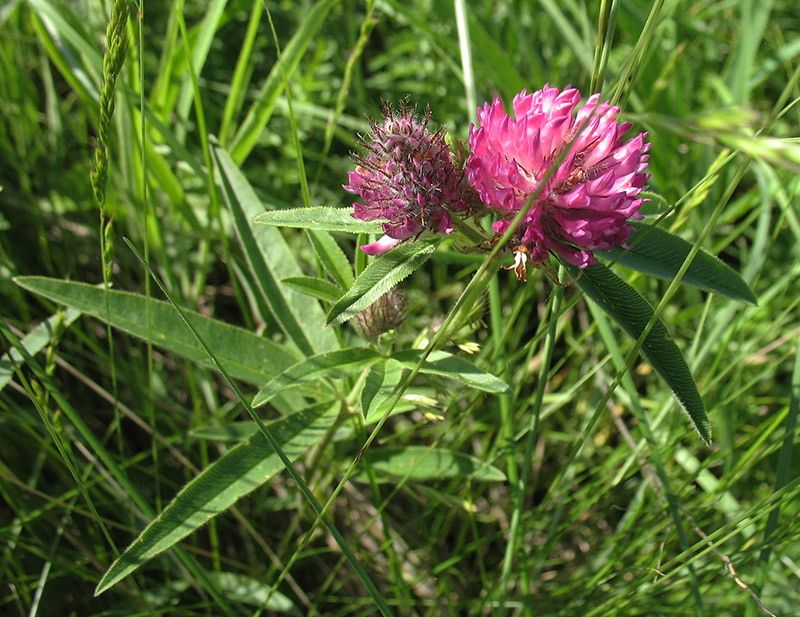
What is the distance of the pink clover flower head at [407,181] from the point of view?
1.25m

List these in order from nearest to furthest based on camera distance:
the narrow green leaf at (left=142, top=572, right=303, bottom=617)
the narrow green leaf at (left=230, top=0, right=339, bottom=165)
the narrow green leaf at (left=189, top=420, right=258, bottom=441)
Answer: the narrow green leaf at (left=189, top=420, right=258, bottom=441) < the narrow green leaf at (left=142, top=572, right=303, bottom=617) < the narrow green leaf at (left=230, top=0, right=339, bottom=165)

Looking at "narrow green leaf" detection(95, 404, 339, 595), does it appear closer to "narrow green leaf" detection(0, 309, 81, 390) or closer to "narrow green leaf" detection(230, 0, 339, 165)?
"narrow green leaf" detection(0, 309, 81, 390)

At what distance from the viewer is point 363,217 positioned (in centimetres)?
131

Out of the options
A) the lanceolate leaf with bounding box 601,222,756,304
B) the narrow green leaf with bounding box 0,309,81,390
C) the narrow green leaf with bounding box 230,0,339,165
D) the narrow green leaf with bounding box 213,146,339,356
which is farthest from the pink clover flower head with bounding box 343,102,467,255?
the narrow green leaf with bounding box 230,0,339,165

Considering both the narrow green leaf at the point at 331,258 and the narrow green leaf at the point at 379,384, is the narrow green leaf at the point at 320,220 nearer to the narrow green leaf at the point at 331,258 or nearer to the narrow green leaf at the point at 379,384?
the narrow green leaf at the point at 331,258

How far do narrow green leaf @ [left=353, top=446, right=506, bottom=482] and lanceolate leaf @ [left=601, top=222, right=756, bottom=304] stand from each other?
0.65 meters

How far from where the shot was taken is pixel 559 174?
1227 millimetres

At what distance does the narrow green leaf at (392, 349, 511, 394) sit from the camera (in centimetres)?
135

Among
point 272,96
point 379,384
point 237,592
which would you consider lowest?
point 237,592

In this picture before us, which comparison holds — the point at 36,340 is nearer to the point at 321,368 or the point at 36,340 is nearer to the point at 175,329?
the point at 175,329

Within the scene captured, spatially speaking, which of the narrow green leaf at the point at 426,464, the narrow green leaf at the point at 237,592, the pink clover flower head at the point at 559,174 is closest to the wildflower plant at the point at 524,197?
the pink clover flower head at the point at 559,174

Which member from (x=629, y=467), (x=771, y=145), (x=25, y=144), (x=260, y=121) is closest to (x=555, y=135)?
(x=771, y=145)

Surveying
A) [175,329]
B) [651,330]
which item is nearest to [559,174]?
[651,330]

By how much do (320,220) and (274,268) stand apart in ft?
1.44
